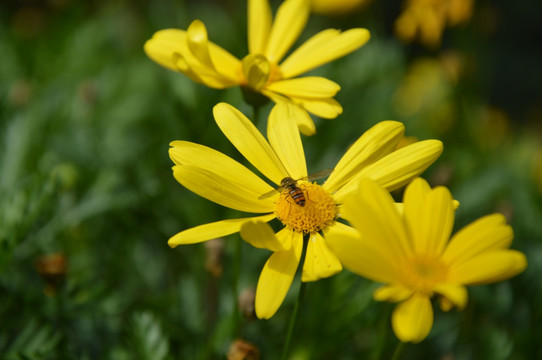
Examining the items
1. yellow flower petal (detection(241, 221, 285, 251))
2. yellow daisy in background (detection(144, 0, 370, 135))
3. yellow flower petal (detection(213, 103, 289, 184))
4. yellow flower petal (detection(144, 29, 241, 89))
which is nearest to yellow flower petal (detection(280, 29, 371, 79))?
yellow daisy in background (detection(144, 0, 370, 135))

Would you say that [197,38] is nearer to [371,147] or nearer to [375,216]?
[371,147]

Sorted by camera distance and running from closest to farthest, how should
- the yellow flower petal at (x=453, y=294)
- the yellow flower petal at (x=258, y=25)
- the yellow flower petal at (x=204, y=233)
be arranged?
the yellow flower petal at (x=453, y=294) → the yellow flower petal at (x=204, y=233) → the yellow flower petal at (x=258, y=25)

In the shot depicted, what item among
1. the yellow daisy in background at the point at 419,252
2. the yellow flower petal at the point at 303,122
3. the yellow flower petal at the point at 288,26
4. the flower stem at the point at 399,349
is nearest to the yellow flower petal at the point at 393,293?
the yellow daisy in background at the point at 419,252

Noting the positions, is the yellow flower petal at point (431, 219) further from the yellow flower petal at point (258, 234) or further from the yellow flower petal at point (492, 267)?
the yellow flower petal at point (258, 234)

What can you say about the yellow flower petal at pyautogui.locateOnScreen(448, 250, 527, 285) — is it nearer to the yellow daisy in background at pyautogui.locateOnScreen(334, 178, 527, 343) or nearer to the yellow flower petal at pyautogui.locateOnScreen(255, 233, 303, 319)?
the yellow daisy in background at pyautogui.locateOnScreen(334, 178, 527, 343)

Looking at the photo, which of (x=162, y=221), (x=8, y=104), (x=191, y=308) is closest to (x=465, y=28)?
(x=162, y=221)

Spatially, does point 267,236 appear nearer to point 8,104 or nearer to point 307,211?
point 307,211
